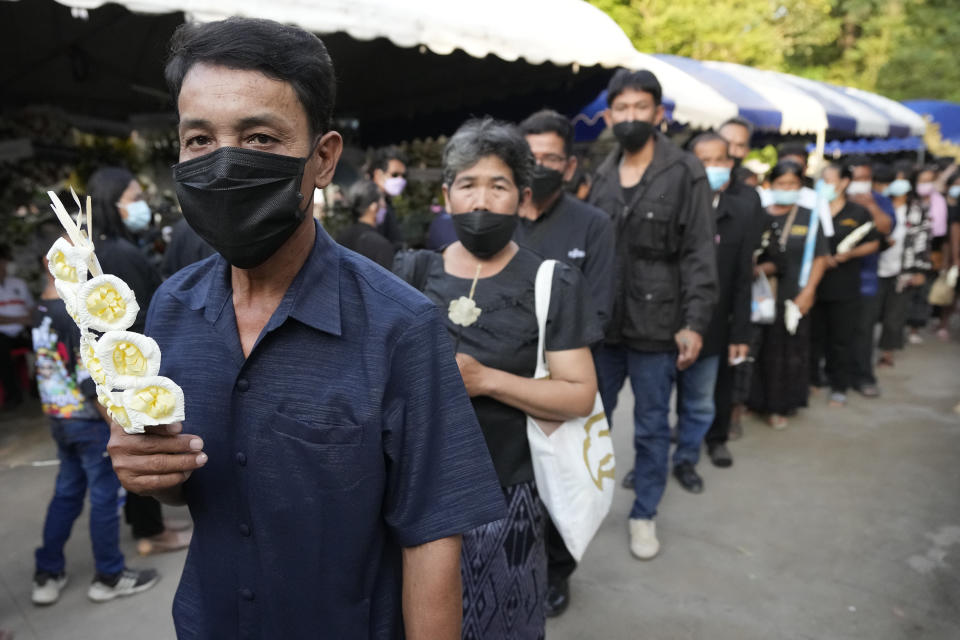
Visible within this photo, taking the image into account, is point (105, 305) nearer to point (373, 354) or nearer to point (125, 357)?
point (125, 357)

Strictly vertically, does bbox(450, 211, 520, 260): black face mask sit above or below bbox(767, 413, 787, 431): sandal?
above

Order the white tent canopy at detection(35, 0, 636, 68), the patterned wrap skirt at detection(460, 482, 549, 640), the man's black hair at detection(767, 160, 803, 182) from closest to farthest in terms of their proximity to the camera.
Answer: the patterned wrap skirt at detection(460, 482, 549, 640), the white tent canopy at detection(35, 0, 636, 68), the man's black hair at detection(767, 160, 803, 182)

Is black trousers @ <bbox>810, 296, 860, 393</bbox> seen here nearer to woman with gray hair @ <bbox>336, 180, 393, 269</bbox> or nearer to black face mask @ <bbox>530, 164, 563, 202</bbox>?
woman with gray hair @ <bbox>336, 180, 393, 269</bbox>

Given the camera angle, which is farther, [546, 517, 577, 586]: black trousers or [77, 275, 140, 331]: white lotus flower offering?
[546, 517, 577, 586]: black trousers

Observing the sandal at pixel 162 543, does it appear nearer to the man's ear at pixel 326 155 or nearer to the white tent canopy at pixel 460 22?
the white tent canopy at pixel 460 22

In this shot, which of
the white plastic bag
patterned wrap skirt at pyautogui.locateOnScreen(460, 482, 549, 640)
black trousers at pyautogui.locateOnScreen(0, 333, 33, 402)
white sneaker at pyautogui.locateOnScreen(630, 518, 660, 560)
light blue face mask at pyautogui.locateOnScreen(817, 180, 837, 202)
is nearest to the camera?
patterned wrap skirt at pyautogui.locateOnScreen(460, 482, 549, 640)

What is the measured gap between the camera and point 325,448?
1.05m

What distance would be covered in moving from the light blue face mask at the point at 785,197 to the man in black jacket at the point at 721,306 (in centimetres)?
87

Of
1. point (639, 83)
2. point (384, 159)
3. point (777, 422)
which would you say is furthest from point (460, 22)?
point (777, 422)

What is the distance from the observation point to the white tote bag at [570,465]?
1.95 metres

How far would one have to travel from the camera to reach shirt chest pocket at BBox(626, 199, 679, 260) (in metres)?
3.08

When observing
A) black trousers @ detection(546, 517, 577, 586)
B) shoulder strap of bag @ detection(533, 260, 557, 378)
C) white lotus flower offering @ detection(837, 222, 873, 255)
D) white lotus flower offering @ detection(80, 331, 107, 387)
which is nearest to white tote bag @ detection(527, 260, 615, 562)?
shoulder strap of bag @ detection(533, 260, 557, 378)

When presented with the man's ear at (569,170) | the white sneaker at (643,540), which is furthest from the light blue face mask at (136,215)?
the white sneaker at (643,540)

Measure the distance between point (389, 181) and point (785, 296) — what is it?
139 inches
